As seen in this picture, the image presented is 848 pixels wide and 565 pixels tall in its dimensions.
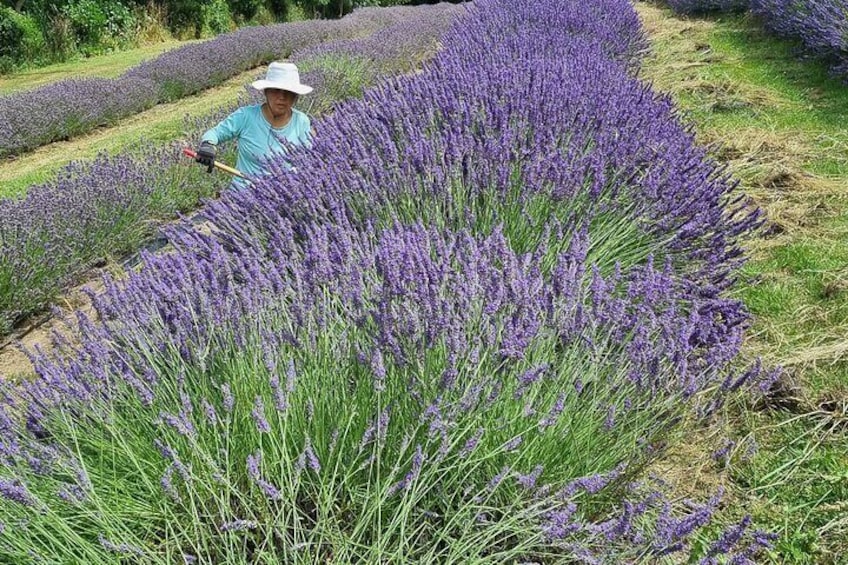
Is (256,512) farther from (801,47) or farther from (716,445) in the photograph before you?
(801,47)

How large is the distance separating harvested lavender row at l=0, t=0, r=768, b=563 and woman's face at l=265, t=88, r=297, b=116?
175 cm

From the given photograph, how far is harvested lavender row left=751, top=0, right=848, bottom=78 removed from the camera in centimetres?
591

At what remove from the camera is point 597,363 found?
1.49 meters

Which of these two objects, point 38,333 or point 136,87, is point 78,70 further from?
point 38,333

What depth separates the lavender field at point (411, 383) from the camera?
1.22m

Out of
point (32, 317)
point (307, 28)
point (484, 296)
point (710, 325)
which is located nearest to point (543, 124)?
point (710, 325)

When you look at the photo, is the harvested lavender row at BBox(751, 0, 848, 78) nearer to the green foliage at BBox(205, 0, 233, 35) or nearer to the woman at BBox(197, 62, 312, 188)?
the woman at BBox(197, 62, 312, 188)

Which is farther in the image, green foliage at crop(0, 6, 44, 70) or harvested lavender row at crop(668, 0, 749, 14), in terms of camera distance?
green foliage at crop(0, 6, 44, 70)

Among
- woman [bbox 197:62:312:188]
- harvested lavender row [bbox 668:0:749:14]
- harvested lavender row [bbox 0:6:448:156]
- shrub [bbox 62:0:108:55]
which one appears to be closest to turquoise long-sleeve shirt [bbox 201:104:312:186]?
woman [bbox 197:62:312:188]

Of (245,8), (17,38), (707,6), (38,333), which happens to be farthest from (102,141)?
(245,8)

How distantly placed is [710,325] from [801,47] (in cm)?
704

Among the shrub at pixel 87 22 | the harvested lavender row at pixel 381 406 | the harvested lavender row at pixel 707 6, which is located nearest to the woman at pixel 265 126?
the harvested lavender row at pixel 381 406

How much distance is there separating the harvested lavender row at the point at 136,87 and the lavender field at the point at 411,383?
641 centimetres

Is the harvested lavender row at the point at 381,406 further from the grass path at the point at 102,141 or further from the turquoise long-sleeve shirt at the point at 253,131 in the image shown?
the grass path at the point at 102,141
